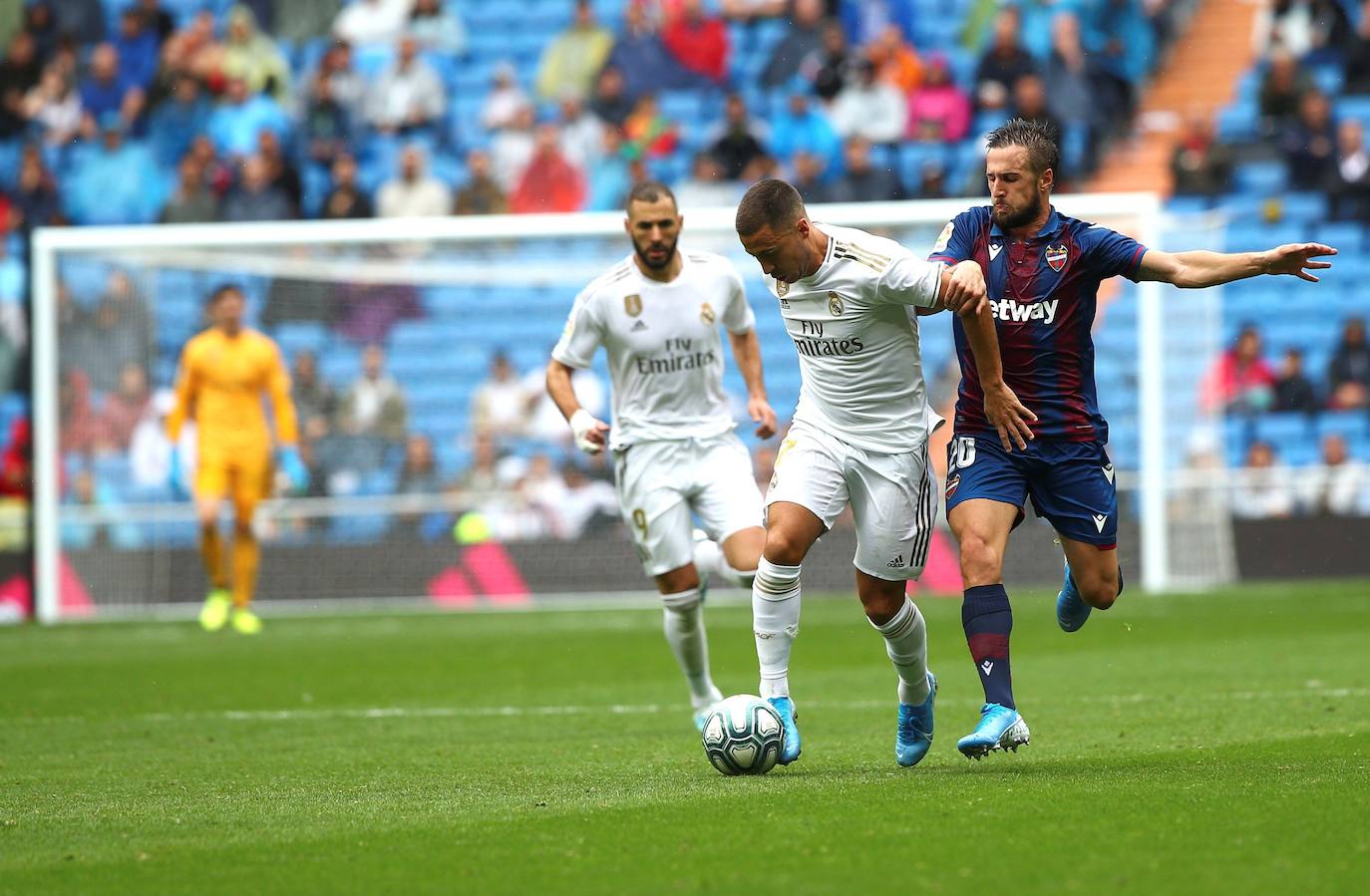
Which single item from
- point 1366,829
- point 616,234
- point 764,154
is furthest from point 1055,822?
point 764,154

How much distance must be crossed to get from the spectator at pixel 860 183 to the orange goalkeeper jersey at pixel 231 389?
22.2ft

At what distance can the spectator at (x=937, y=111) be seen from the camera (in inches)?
858

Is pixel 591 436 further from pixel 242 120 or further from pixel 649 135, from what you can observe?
pixel 242 120

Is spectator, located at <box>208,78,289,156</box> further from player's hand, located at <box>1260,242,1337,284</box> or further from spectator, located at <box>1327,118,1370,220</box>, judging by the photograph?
player's hand, located at <box>1260,242,1337,284</box>

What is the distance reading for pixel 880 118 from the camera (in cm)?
2183

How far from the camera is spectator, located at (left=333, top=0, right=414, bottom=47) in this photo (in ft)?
81.4

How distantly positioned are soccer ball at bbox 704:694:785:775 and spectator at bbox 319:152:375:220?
15658mm

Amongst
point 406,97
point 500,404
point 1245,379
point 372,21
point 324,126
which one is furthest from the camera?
point 372,21

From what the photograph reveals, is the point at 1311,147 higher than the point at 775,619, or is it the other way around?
the point at 1311,147

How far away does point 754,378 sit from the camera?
30.2 ft

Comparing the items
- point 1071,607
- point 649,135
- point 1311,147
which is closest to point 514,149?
point 649,135

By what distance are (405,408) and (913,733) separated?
12451mm

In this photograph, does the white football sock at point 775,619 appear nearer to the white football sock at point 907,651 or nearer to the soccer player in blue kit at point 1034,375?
the white football sock at point 907,651

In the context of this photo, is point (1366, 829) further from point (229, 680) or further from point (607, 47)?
point (607, 47)
